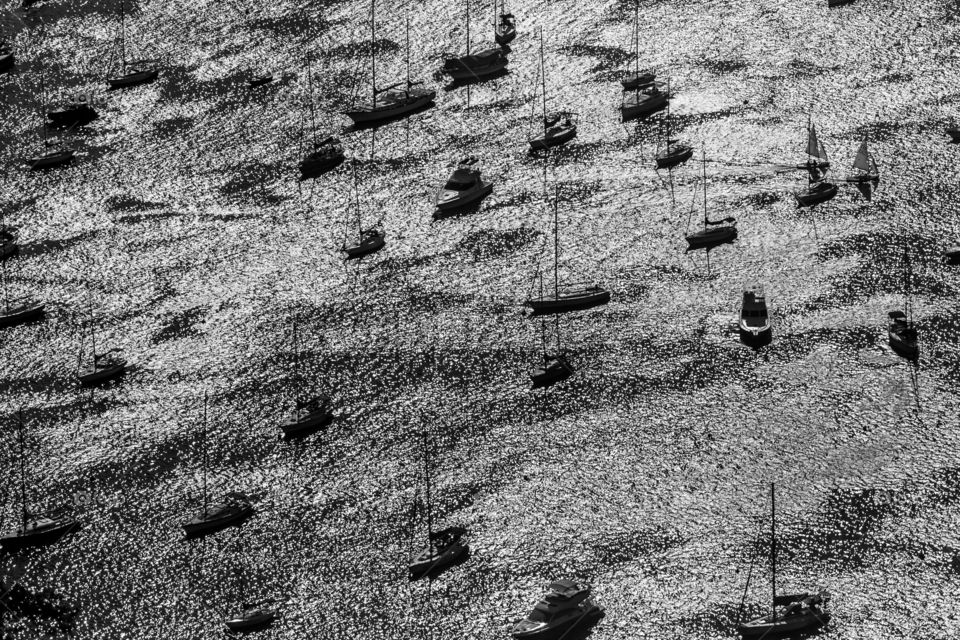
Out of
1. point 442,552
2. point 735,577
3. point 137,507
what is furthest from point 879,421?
point 137,507

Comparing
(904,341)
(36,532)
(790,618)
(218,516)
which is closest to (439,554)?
(218,516)

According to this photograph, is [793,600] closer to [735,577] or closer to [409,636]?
[735,577]

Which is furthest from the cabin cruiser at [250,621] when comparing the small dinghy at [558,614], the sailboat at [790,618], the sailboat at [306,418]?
the sailboat at [790,618]

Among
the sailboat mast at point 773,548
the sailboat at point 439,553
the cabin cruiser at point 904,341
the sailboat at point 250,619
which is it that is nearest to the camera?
the sailboat mast at point 773,548

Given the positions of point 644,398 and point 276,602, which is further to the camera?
point 644,398

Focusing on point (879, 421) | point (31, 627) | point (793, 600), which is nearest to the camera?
point (793, 600)

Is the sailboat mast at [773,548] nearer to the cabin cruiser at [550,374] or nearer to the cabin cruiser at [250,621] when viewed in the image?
the cabin cruiser at [550,374]

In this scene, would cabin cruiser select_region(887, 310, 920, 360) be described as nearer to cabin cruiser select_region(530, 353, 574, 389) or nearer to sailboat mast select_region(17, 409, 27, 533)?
cabin cruiser select_region(530, 353, 574, 389)
